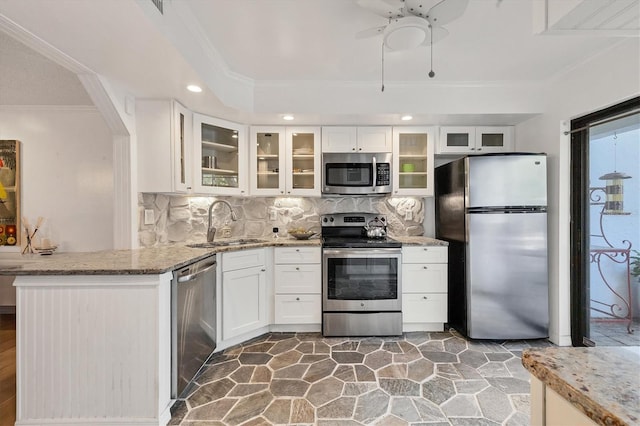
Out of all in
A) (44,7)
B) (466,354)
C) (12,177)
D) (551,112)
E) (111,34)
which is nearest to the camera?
(44,7)

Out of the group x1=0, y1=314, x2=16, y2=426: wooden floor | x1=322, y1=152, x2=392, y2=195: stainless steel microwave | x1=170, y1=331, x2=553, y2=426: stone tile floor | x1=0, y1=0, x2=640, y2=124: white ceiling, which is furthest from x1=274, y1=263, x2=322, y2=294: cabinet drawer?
x1=0, y1=314, x2=16, y2=426: wooden floor

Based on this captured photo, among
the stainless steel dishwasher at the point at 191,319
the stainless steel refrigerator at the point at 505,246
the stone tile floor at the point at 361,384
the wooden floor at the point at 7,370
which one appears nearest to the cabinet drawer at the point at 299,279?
the stone tile floor at the point at 361,384

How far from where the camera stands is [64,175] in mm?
3123

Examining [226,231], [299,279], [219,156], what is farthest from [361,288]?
[219,156]

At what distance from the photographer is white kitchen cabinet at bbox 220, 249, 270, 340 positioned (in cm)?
256

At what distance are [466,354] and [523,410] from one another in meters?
0.71

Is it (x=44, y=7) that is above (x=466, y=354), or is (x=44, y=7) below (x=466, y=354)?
above

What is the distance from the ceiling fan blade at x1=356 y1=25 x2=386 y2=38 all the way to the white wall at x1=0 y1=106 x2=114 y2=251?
2.92 meters

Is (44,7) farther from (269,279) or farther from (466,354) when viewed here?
(466,354)

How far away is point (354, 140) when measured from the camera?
321cm

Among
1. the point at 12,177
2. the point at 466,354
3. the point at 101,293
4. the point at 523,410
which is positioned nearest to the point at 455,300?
the point at 466,354

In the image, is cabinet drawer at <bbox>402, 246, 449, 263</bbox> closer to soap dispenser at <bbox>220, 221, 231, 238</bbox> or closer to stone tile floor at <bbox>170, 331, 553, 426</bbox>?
stone tile floor at <bbox>170, 331, 553, 426</bbox>

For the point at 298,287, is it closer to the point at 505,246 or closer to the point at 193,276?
the point at 193,276

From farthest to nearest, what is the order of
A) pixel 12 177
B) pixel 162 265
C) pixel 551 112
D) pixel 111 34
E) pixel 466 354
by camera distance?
pixel 12 177
pixel 551 112
pixel 466 354
pixel 162 265
pixel 111 34
